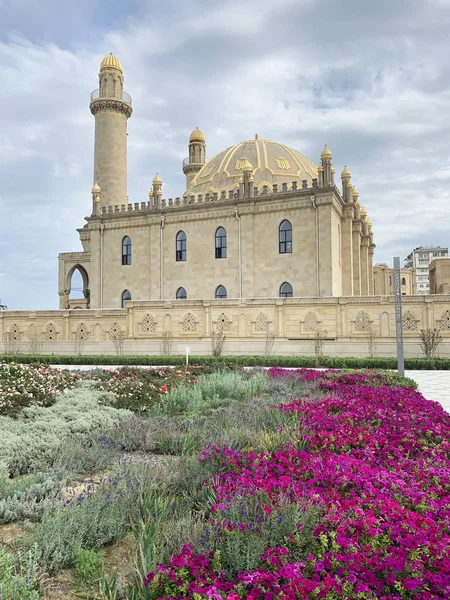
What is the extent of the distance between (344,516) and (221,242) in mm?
28690

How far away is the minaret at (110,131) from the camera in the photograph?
36.4m

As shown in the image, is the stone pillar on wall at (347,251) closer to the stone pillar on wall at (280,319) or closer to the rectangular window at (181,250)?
the rectangular window at (181,250)

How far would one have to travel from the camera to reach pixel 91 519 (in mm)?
3381

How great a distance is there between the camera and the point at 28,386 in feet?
28.5

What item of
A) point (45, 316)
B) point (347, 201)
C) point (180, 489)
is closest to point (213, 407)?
point (180, 489)

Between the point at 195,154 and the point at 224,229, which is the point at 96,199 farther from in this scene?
the point at 195,154

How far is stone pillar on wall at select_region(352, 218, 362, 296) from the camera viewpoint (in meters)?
33.9

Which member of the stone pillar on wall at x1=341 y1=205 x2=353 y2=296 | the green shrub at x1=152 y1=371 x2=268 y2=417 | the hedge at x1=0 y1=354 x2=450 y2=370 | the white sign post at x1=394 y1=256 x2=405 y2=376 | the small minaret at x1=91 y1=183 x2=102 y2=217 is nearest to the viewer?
the green shrub at x1=152 y1=371 x2=268 y2=417

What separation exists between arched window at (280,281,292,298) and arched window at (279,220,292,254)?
200 cm

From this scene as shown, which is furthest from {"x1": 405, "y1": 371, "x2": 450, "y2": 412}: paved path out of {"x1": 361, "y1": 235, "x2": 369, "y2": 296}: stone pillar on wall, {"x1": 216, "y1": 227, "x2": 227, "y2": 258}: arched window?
{"x1": 361, "y1": 235, "x2": 369, "y2": 296}: stone pillar on wall

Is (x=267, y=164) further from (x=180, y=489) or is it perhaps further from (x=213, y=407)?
(x=180, y=489)

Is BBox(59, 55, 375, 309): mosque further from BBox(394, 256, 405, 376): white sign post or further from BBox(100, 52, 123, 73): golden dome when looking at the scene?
BBox(394, 256, 405, 376): white sign post

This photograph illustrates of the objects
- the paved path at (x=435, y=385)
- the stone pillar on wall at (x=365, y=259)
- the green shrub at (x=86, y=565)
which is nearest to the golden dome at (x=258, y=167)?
the stone pillar on wall at (x=365, y=259)

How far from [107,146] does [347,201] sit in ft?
60.0
